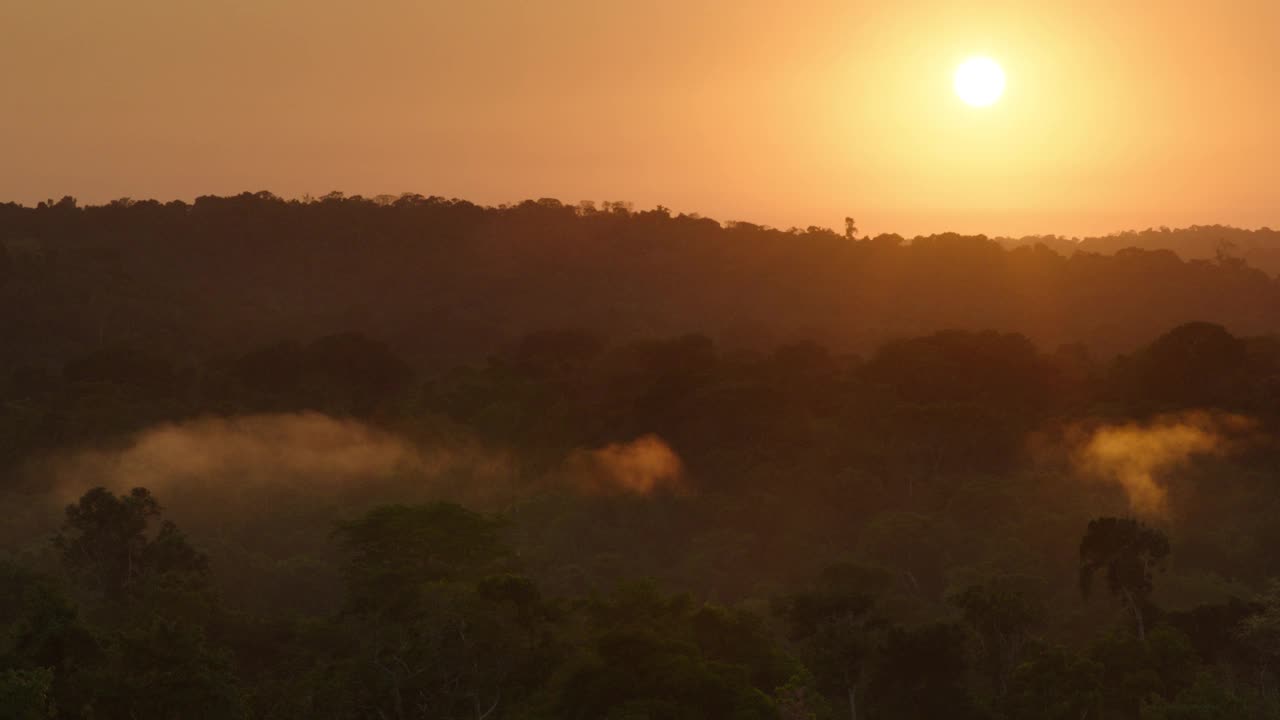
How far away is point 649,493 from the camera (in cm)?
6469

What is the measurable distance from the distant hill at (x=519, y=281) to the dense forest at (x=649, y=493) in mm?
656

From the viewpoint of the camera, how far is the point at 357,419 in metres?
81.8

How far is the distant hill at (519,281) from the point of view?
340 ft

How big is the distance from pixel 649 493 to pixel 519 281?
67.1 metres

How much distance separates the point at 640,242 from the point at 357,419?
64650mm

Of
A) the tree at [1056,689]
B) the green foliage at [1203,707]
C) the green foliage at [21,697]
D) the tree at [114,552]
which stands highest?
the green foliage at [21,697]

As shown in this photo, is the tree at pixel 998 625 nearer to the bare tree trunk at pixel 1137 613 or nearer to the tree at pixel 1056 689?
the bare tree trunk at pixel 1137 613

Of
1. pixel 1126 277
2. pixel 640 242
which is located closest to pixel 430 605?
pixel 1126 277

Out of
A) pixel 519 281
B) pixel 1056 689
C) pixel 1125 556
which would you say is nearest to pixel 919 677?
pixel 1056 689

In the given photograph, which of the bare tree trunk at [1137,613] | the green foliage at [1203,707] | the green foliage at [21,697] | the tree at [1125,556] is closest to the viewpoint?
the green foliage at [21,697]

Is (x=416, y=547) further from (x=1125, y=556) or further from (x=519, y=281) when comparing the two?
(x=519, y=281)

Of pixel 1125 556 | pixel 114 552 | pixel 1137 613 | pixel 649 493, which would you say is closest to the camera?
pixel 1137 613

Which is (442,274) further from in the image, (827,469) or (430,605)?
(430,605)

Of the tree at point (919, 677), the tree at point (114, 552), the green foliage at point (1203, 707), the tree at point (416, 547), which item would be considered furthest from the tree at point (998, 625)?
the tree at point (114, 552)
